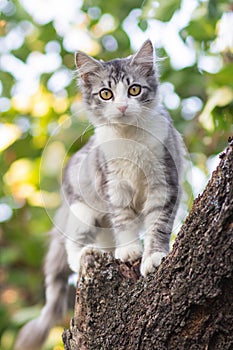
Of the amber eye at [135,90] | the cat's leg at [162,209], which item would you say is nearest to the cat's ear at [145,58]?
the amber eye at [135,90]

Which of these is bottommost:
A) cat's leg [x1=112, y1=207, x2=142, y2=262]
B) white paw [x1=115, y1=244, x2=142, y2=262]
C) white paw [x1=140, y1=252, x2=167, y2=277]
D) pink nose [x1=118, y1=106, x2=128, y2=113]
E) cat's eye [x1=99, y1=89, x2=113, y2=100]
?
white paw [x1=140, y1=252, x2=167, y2=277]

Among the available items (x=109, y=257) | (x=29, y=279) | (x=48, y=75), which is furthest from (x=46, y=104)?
(x=109, y=257)

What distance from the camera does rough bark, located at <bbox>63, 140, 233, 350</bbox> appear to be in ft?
6.72

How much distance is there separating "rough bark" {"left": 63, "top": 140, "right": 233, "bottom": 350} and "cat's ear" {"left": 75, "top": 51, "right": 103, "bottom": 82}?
1.43 metres

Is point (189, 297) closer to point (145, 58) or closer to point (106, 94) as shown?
point (106, 94)

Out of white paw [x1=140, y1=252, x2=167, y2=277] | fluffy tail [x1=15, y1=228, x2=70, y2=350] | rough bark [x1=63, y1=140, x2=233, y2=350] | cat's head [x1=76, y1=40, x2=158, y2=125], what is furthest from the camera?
fluffy tail [x1=15, y1=228, x2=70, y2=350]

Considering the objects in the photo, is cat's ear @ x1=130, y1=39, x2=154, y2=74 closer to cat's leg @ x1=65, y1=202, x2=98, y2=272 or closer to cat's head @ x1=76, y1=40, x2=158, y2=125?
cat's head @ x1=76, y1=40, x2=158, y2=125

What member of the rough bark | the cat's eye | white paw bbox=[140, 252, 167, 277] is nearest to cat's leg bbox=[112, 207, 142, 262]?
white paw bbox=[140, 252, 167, 277]

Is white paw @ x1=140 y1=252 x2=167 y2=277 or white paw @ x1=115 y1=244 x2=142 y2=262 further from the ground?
white paw @ x1=115 y1=244 x2=142 y2=262

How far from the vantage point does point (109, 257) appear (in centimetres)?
281

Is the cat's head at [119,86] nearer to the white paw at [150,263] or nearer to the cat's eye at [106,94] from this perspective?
the cat's eye at [106,94]

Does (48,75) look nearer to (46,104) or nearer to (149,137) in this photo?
(46,104)

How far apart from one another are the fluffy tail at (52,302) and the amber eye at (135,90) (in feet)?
4.26

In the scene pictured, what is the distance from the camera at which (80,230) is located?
12.3ft
